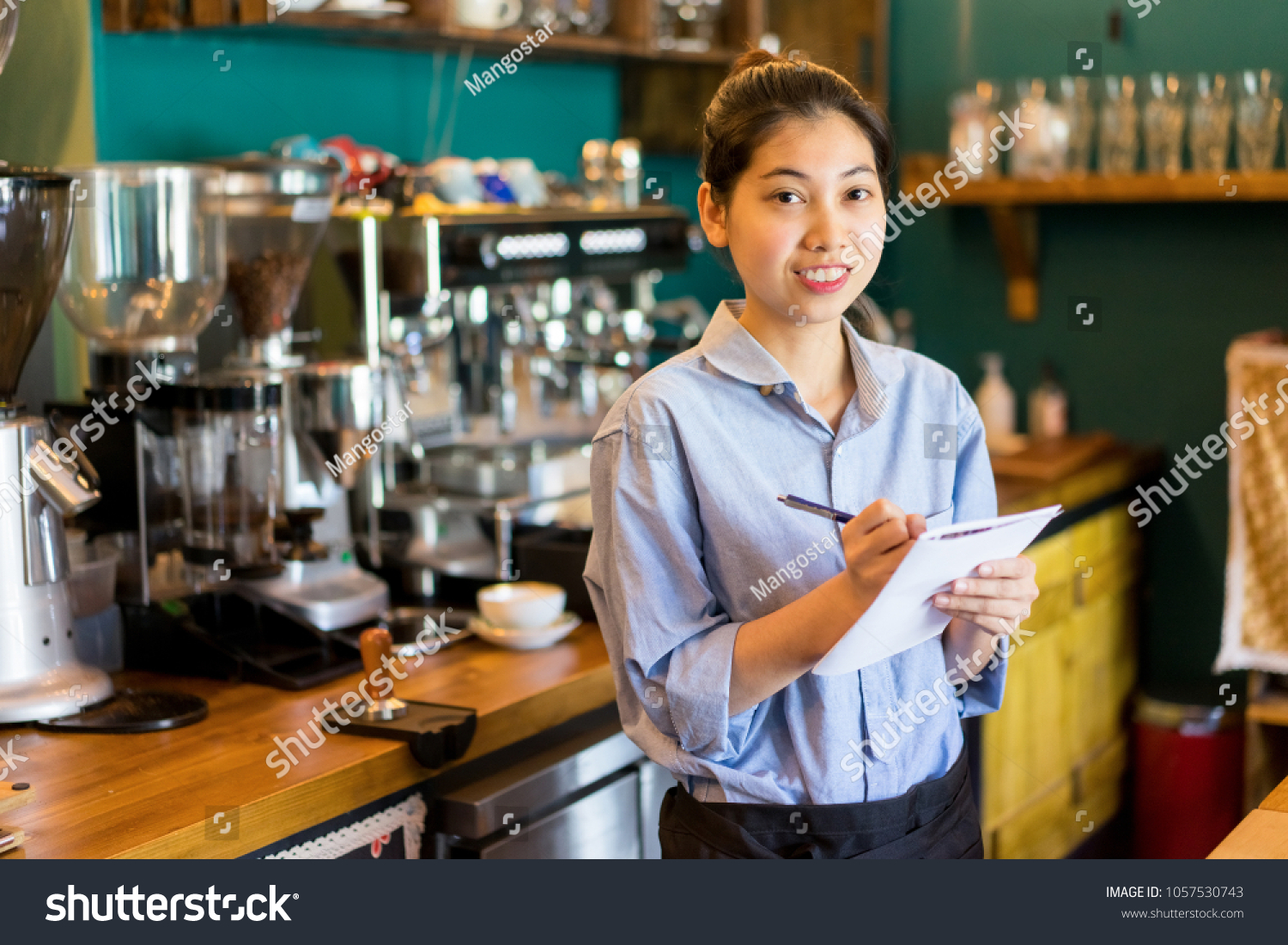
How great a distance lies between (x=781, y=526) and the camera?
4.25 ft

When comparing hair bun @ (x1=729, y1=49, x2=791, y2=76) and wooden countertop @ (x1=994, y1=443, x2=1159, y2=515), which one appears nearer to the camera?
hair bun @ (x1=729, y1=49, x2=791, y2=76)

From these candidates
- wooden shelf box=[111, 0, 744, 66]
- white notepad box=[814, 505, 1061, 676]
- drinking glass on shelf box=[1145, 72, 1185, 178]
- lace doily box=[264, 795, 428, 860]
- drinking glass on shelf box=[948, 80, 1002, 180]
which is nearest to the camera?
white notepad box=[814, 505, 1061, 676]

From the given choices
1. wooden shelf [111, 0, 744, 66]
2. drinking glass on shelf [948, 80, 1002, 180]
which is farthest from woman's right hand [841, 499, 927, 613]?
drinking glass on shelf [948, 80, 1002, 180]

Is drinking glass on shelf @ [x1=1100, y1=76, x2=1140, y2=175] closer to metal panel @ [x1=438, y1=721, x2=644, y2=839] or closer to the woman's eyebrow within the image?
metal panel @ [x1=438, y1=721, x2=644, y2=839]

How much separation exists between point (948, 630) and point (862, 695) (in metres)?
0.14

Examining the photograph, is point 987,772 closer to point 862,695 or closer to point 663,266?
point 663,266

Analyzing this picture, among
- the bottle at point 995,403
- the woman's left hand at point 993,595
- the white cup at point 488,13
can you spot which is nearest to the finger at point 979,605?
the woman's left hand at point 993,595

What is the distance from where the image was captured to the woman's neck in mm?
1339

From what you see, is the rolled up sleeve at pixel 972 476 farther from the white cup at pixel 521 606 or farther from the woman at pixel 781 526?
the white cup at pixel 521 606

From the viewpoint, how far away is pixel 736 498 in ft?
4.22

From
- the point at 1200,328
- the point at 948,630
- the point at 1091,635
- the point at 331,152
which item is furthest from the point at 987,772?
the point at 331,152

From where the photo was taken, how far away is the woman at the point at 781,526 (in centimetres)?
124

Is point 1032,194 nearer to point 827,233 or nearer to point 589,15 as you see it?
point 589,15

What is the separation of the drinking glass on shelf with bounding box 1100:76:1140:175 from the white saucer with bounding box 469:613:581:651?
198 centimetres
